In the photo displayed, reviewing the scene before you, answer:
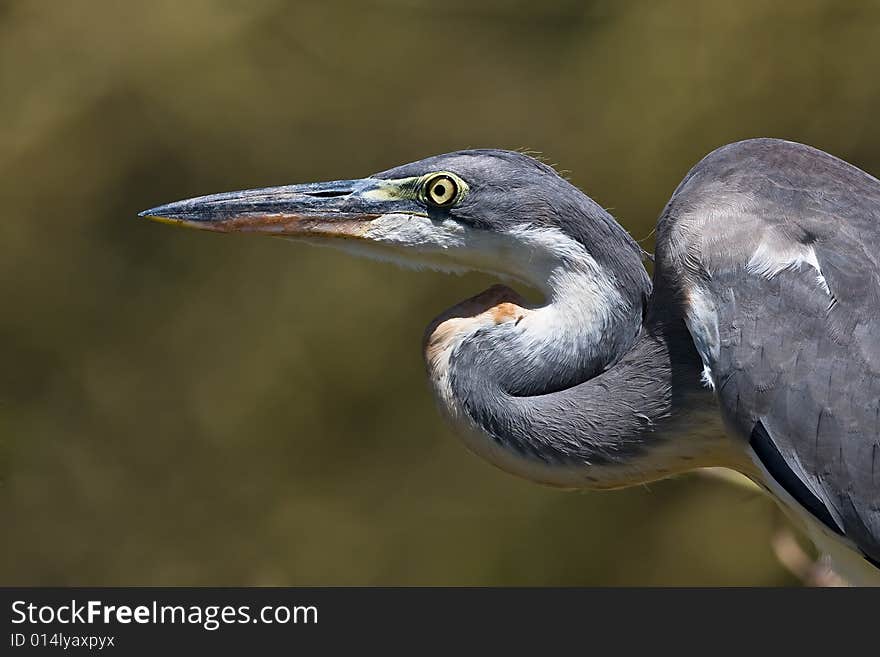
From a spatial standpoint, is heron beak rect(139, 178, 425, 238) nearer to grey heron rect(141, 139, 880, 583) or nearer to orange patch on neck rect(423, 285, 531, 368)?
grey heron rect(141, 139, 880, 583)

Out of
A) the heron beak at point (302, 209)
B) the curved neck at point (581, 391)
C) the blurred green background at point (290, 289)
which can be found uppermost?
the heron beak at point (302, 209)

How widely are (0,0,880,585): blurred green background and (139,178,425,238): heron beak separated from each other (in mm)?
2612

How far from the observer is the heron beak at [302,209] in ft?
7.59

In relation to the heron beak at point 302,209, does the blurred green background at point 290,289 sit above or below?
below

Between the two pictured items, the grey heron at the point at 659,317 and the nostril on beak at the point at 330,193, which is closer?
the grey heron at the point at 659,317

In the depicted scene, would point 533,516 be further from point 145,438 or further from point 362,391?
point 145,438

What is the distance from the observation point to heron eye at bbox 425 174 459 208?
7.43 ft

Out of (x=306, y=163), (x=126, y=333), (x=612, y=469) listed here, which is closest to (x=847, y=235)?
(x=612, y=469)

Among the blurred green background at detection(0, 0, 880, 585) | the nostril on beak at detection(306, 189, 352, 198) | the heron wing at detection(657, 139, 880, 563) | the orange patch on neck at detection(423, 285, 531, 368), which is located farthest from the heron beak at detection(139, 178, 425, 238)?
the blurred green background at detection(0, 0, 880, 585)

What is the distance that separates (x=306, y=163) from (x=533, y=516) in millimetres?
1594

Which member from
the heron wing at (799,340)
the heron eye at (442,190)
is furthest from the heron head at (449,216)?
the heron wing at (799,340)

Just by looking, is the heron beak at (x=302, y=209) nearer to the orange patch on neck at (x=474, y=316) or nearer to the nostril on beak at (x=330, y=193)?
the nostril on beak at (x=330, y=193)

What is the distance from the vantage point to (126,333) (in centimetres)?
511

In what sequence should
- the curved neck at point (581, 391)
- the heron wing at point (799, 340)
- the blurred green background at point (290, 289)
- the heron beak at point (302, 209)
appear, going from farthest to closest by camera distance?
the blurred green background at point (290, 289) < the heron beak at point (302, 209) < the curved neck at point (581, 391) < the heron wing at point (799, 340)
